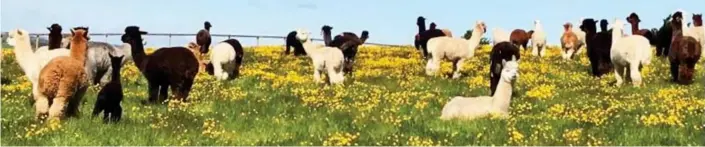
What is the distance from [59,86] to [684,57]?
15.6m

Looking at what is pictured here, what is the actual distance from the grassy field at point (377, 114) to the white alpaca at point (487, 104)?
0.47 metres

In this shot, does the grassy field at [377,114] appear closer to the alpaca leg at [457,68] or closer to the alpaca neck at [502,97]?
the alpaca leg at [457,68]

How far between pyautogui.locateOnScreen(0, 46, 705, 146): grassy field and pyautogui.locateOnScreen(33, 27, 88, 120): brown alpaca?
313 mm

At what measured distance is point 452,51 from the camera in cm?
2686

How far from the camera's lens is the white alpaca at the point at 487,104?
15344 mm

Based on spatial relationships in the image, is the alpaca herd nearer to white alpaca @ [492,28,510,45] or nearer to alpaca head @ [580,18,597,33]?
alpaca head @ [580,18,597,33]

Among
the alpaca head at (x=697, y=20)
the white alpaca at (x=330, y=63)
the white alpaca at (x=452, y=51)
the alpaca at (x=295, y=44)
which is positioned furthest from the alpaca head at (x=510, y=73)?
the alpaca at (x=295, y=44)

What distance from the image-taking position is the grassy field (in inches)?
508

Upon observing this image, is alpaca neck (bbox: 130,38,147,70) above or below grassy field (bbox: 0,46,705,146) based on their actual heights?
above

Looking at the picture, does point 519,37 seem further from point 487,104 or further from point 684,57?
point 487,104

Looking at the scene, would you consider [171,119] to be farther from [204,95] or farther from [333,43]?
[333,43]

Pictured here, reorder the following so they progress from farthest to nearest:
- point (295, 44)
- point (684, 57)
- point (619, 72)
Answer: point (295, 44), point (619, 72), point (684, 57)

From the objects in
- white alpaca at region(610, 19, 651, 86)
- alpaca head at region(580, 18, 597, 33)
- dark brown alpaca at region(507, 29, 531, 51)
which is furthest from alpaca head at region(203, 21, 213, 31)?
white alpaca at region(610, 19, 651, 86)

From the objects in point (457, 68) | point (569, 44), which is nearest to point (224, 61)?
point (457, 68)
